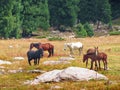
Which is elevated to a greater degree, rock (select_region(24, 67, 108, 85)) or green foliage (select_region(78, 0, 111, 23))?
rock (select_region(24, 67, 108, 85))

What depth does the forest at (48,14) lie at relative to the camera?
3686 inches

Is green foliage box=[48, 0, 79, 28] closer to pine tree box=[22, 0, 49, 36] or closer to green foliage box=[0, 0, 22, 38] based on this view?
pine tree box=[22, 0, 49, 36]

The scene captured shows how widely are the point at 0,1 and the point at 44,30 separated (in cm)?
1729

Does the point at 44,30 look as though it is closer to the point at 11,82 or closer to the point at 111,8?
the point at 111,8

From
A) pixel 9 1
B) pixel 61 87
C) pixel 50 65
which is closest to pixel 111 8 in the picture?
pixel 9 1

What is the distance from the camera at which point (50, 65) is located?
126 feet

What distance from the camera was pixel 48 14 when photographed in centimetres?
10706

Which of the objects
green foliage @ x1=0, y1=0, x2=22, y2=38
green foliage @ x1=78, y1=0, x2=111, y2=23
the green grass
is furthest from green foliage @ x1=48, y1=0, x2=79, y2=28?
green foliage @ x1=0, y1=0, x2=22, y2=38

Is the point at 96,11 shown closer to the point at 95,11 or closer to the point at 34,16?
the point at 95,11

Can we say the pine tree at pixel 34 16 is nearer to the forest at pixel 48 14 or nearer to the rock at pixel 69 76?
the forest at pixel 48 14

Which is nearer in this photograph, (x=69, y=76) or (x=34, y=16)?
(x=69, y=76)

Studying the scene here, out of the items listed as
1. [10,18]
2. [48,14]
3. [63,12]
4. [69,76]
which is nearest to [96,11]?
[63,12]

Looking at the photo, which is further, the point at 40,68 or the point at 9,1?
the point at 9,1

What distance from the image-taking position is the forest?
93.6 meters
